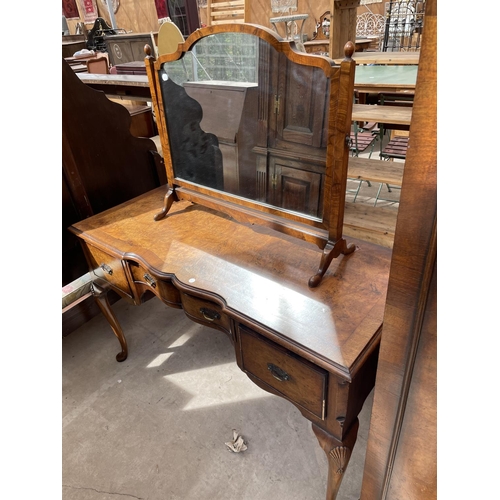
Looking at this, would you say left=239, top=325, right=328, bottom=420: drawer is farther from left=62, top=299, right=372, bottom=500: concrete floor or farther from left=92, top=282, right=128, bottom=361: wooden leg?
left=92, top=282, right=128, bottom=361: wooden leg

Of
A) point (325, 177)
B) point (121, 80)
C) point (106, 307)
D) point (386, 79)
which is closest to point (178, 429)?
point (106, 307)

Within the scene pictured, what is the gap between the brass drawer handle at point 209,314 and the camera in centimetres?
102

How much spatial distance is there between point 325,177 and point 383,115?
1.12 meters

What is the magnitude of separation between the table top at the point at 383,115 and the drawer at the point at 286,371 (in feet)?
3.98

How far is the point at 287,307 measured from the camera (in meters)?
0.89

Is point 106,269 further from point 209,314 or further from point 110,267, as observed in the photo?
point 209,314

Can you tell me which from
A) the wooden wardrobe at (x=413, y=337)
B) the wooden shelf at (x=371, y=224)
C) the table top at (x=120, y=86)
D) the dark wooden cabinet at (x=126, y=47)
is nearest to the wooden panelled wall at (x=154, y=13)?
the dark wooden cabinet at (x=126, y=47)

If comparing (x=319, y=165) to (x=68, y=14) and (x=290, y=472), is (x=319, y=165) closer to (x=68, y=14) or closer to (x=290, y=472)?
(x=290, y=472)

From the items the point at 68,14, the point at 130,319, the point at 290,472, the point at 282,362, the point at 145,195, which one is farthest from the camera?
the point at 68,14

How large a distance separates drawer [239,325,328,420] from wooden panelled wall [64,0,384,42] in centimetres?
630

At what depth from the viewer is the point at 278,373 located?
904mm

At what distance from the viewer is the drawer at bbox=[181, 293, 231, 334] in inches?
39.3

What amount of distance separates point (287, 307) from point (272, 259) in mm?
213
